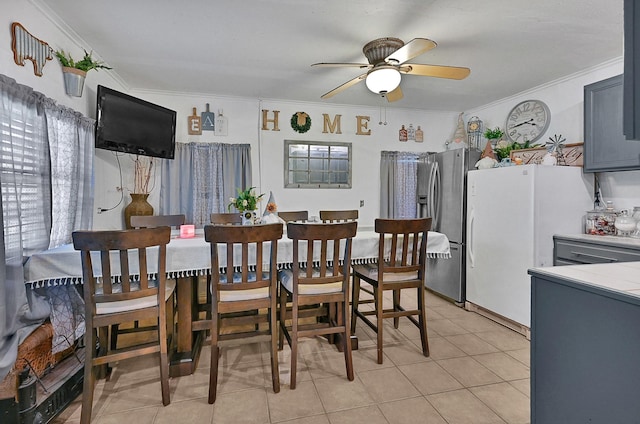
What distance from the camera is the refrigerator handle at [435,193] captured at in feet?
13.3

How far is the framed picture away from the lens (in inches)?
127

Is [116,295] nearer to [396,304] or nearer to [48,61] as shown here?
[48,61]

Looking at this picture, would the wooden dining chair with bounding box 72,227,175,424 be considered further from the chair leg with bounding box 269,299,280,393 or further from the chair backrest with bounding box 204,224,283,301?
the chair leg with bounding box 269,299,280,393

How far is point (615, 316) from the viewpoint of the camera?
107cm

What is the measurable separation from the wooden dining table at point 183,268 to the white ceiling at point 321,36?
163 centimetres

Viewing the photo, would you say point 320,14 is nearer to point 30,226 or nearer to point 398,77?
point 398,77

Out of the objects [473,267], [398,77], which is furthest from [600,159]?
[398,77]

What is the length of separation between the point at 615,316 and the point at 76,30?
372 cm

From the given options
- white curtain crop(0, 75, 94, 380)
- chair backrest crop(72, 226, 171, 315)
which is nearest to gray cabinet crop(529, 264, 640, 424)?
chair backrest crop(72, 226, 171, 315)

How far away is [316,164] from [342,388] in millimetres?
3114

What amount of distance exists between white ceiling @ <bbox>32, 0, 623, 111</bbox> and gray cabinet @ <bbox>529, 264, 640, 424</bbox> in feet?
6.31

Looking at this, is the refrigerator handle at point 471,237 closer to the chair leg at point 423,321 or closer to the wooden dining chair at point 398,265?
the wooden dining chair at point 398,265

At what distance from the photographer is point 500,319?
3195 mm

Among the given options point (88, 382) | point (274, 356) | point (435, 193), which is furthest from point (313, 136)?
point (88, 382)
